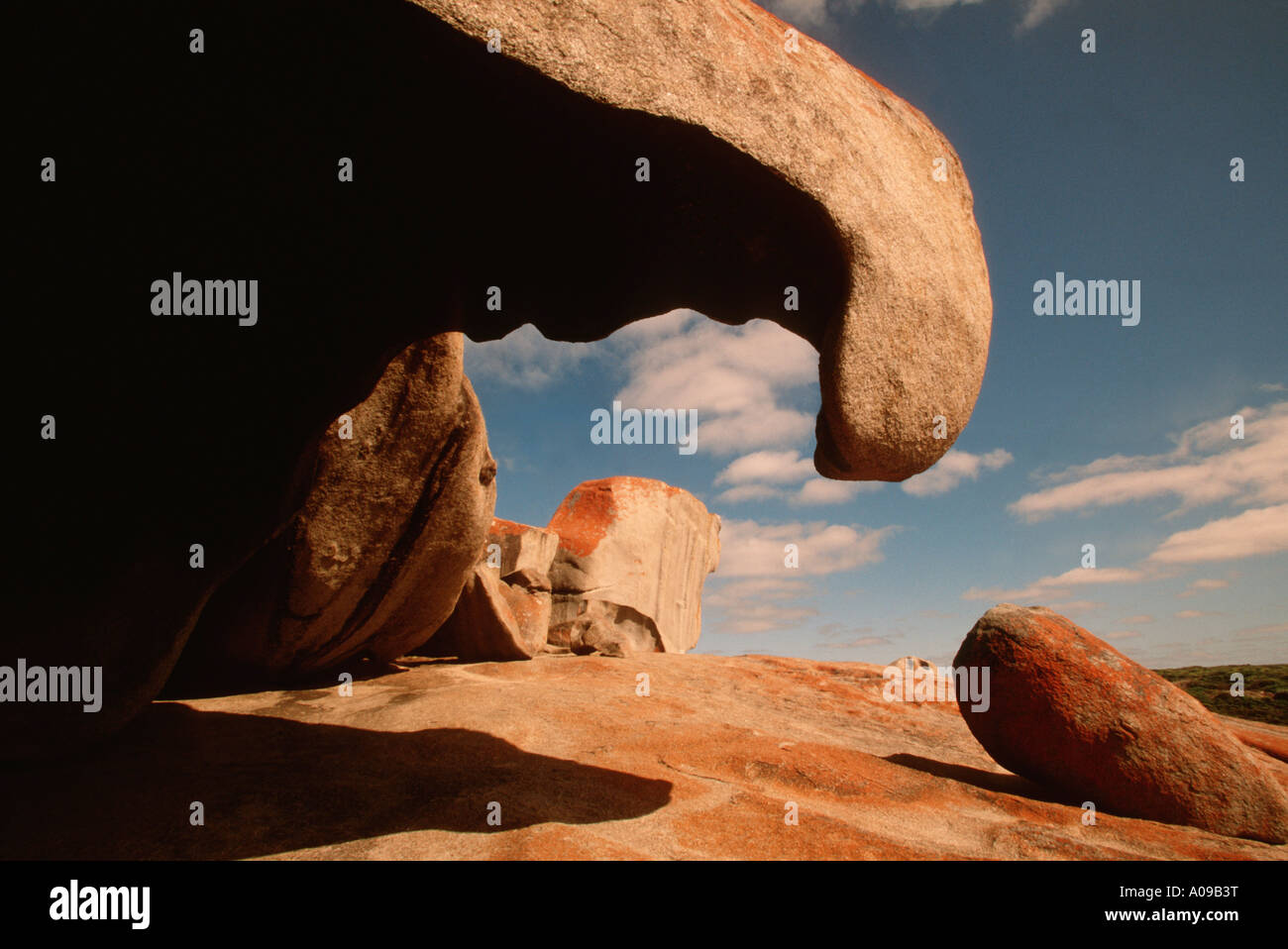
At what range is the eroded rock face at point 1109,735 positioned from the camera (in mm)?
2947

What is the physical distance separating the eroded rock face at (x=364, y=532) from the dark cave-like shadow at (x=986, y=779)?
9.28 feet

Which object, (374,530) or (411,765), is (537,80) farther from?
(374,530)

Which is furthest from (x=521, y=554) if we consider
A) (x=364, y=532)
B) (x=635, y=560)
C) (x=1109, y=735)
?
(x=1109, y=735)

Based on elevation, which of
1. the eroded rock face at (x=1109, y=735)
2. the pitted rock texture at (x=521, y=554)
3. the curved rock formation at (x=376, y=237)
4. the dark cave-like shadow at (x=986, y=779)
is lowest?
the dark cave-like shadow at (x=986, y=779)

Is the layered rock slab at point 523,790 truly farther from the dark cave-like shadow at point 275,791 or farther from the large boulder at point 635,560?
the large boulder at point 635,560

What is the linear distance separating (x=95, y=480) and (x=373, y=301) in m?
1.17

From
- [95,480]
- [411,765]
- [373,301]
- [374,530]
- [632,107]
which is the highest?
[632,107]

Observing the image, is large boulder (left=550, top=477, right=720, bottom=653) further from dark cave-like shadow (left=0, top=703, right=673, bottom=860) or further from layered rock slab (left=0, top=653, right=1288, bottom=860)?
dark cave-like shadow (left=0, top=703, right=673, bottom=860)

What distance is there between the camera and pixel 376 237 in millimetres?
2182

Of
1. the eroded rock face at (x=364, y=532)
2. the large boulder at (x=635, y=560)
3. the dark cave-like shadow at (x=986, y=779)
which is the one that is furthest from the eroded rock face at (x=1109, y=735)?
the large boulder at (x=635, y=560)

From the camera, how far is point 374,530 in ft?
12.0

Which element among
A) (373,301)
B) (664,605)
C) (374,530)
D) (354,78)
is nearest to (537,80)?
(354,78)

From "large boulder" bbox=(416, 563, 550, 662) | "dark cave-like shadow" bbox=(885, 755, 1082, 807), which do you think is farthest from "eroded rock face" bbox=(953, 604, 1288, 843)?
"large boulder" bbox=(416, 563, 550, 662)

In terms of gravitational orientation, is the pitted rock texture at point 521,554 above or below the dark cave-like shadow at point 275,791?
above
